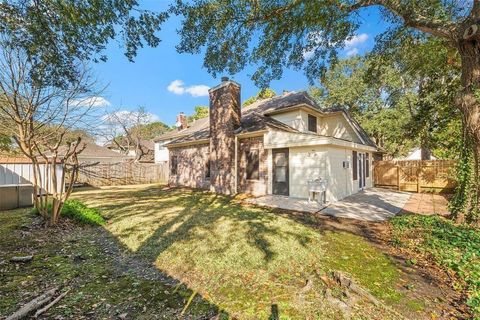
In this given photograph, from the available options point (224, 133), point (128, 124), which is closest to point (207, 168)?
point (224, 133)

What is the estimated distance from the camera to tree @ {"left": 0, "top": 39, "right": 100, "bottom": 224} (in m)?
5.80

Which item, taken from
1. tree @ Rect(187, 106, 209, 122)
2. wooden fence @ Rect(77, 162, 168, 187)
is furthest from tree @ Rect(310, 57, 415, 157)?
tree @ Rect(187, 106, 209, 122)

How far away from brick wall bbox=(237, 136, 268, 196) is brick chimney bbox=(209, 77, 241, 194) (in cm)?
43

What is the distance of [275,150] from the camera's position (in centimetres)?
1088

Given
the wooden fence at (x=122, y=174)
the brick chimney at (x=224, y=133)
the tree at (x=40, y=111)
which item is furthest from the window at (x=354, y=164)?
the wooden fence at (x=122, y=174)

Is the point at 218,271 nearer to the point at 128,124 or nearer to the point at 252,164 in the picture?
the point at 252,164

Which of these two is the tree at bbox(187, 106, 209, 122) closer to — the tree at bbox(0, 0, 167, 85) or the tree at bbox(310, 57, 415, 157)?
the tree at bbox(310, 57, 415, 157)

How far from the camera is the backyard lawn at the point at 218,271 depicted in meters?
2.80

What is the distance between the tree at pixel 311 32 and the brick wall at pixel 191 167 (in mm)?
6351

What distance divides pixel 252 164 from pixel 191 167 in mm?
5146

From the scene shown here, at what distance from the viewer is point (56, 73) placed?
5469mm

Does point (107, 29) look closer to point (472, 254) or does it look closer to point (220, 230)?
point (220, 230)

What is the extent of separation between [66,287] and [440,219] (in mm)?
8660

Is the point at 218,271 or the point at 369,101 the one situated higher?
the point at 369,101
